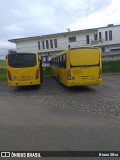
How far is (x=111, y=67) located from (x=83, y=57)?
16.7 metres

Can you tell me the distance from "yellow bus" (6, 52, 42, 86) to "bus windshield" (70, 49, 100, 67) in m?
2.97

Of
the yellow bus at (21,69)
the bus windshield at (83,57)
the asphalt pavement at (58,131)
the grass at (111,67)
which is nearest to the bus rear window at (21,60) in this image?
the yellow bus at (21,69)

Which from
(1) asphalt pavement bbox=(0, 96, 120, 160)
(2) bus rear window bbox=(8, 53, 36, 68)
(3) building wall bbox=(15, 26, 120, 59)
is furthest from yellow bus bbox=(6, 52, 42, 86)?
(3) building wall bbox=(15, 26, 120, 59)

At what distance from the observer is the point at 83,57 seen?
39.7 ft

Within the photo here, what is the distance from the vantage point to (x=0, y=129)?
602 centimetres

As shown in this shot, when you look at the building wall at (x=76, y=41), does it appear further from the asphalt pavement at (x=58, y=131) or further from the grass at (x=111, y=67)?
the asphalt pavement at (x=58, y=131)

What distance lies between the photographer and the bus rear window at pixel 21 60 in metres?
13.7

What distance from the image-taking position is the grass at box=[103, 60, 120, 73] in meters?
27.2

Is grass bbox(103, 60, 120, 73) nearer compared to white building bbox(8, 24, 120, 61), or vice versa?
grass bbox(103, 60, 120, 73)

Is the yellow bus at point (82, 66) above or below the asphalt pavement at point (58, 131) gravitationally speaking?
above

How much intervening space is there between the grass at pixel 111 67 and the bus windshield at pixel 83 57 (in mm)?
15939

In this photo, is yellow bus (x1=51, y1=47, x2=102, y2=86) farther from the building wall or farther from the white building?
the building wall

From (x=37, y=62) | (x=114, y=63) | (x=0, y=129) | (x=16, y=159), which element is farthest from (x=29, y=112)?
(x=114, y=63)

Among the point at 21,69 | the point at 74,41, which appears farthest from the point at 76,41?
the point at 21,69
